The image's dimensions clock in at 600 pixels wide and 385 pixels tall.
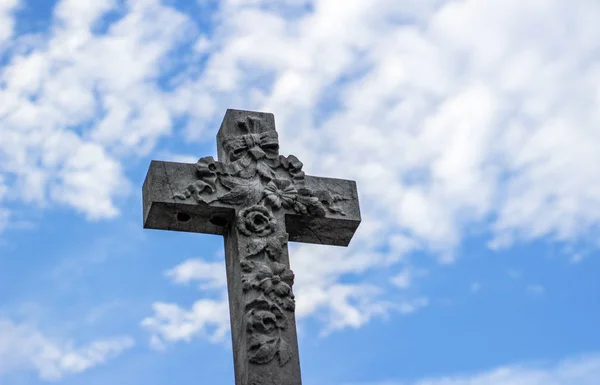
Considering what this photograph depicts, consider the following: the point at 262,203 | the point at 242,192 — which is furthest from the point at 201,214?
the point at 262,203

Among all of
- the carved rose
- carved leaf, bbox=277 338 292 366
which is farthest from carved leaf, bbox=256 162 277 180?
carved leaf, bbox=277 338 292 366

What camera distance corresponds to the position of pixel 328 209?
368 inches

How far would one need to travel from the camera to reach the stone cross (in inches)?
326

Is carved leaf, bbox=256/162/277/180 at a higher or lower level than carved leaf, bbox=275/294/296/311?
higher

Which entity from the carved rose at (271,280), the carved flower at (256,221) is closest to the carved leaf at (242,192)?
the carved flower at (256,221)

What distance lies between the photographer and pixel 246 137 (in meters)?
9.29

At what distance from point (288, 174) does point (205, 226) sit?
0.83 metres

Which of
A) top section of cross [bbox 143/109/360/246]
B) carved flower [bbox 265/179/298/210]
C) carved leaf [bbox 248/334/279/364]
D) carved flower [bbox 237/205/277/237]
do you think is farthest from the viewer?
carved flower [bbox 265/179/298/210]

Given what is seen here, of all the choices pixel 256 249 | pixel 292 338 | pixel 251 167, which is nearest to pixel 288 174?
pixel 251 167

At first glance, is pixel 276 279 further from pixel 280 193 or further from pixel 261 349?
pixel 280 193

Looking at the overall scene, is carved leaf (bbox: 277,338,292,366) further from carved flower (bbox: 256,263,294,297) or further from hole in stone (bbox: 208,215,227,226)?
hole in stone (bbox: 208,215,227,226)

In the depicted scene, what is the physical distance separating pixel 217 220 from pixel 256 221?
1.21 feet

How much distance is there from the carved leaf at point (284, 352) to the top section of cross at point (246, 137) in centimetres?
170

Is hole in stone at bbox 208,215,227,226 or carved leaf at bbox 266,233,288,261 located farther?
hole in stone at bbox 208,215,227,226
